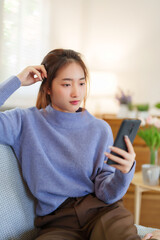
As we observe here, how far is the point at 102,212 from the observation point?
44.8 inches

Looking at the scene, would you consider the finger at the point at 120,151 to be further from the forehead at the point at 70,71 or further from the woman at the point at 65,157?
the forehead at the point at 70,71

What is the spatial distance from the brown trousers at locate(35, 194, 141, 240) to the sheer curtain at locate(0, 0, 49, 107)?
1040 millimetres

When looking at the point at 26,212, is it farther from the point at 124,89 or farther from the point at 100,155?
the point at 124,89

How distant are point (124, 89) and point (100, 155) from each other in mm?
2235

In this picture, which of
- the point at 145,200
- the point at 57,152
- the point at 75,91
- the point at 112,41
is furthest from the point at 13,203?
the point at 112,41

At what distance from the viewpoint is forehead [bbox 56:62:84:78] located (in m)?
1.21

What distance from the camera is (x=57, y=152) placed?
3.93 ft

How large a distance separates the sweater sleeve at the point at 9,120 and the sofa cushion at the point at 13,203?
0.14ft

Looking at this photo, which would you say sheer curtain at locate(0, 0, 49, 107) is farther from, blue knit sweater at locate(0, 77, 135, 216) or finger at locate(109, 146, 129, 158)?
finger at locate(109, 146, 129, 158)

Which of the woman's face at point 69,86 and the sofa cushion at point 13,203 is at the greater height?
the woman's face at point 69,86

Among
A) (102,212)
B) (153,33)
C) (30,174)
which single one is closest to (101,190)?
(102,212)

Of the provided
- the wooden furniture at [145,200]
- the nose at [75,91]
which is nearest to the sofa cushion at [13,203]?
the nose at [75,91]

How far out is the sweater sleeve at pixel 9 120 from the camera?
3.75 feet

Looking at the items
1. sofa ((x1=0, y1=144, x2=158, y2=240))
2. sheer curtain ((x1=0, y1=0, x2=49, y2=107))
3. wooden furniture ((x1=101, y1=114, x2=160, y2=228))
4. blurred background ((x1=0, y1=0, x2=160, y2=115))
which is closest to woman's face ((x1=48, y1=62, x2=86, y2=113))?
sofa ((x1=0, y1=144, x2=158, y2=240))
